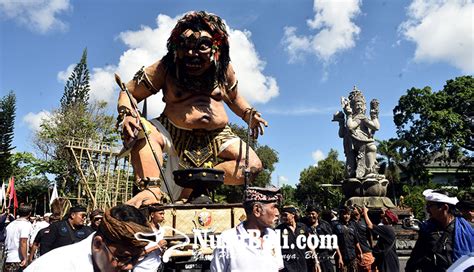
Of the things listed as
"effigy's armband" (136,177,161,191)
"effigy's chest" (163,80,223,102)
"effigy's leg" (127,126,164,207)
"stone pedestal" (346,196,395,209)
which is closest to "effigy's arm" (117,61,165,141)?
"effigy's chest" (163,80,223,102)

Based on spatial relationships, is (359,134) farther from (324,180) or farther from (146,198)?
(324,180)

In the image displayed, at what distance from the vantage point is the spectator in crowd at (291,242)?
15.7 ft

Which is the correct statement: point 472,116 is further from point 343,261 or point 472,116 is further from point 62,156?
point 62,156

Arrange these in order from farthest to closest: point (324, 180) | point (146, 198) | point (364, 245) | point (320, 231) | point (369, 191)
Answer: point (324, 180) < point (369, 191) < point (364, 245) < point (320, 231) < point (146, 198)

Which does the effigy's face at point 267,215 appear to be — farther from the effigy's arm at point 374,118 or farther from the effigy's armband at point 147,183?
the effigy's arm at point 374,118

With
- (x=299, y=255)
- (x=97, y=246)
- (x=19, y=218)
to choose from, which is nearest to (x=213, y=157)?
(x=299, y=255)

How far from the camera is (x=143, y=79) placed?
6.65 metres

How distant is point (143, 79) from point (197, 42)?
3.33 feet

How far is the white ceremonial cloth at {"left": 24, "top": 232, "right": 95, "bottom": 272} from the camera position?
1.65 m

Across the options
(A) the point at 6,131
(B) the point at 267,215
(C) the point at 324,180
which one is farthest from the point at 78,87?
(B) the point at 267,215

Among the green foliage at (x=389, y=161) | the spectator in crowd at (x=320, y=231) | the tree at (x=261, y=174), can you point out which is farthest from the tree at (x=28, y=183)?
the spectator in crowd at (x=320, y=231)

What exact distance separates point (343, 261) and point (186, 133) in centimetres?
298

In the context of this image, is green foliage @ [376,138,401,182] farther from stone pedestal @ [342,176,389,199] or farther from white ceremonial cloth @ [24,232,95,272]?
white ceremonial cloth @ [24,232,95,272]

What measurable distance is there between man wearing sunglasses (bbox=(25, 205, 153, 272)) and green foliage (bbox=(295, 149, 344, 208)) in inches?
1362
